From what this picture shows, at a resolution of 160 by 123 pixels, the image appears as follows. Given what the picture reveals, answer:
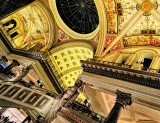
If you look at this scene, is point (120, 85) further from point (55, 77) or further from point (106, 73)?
point (55, 77)

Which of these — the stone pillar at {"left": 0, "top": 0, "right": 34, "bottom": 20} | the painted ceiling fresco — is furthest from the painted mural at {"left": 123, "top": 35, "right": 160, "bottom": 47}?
the stone pillar at {"left": 0, "top": 0, "right": 34, "bottom": 20}

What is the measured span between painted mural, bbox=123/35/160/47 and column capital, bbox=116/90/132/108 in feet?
18.0

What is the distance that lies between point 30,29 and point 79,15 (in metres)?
6.52

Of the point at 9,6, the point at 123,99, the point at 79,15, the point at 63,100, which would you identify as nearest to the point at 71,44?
the point at 79,15

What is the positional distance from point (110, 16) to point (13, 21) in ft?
38.1

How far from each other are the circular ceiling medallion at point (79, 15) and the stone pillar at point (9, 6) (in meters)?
3.80

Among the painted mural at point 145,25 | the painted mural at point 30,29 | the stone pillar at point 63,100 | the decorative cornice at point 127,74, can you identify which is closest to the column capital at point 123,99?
the decorative cornice at point 127,74

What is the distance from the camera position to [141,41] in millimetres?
10945

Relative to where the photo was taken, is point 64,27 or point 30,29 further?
point 30,29

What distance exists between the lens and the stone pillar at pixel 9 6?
8192mm

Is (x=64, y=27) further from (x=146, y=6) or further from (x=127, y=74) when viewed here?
(x=127, y=74)

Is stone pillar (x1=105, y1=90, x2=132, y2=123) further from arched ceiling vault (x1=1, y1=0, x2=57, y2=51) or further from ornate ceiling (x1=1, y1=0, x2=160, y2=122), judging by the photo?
arched ceiling vault (x1=1, y1=0, x2=57, y2=51)

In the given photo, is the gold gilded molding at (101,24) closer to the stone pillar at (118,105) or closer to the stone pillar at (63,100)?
the stone pillar at (63,100)

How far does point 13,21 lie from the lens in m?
→ 16.5
